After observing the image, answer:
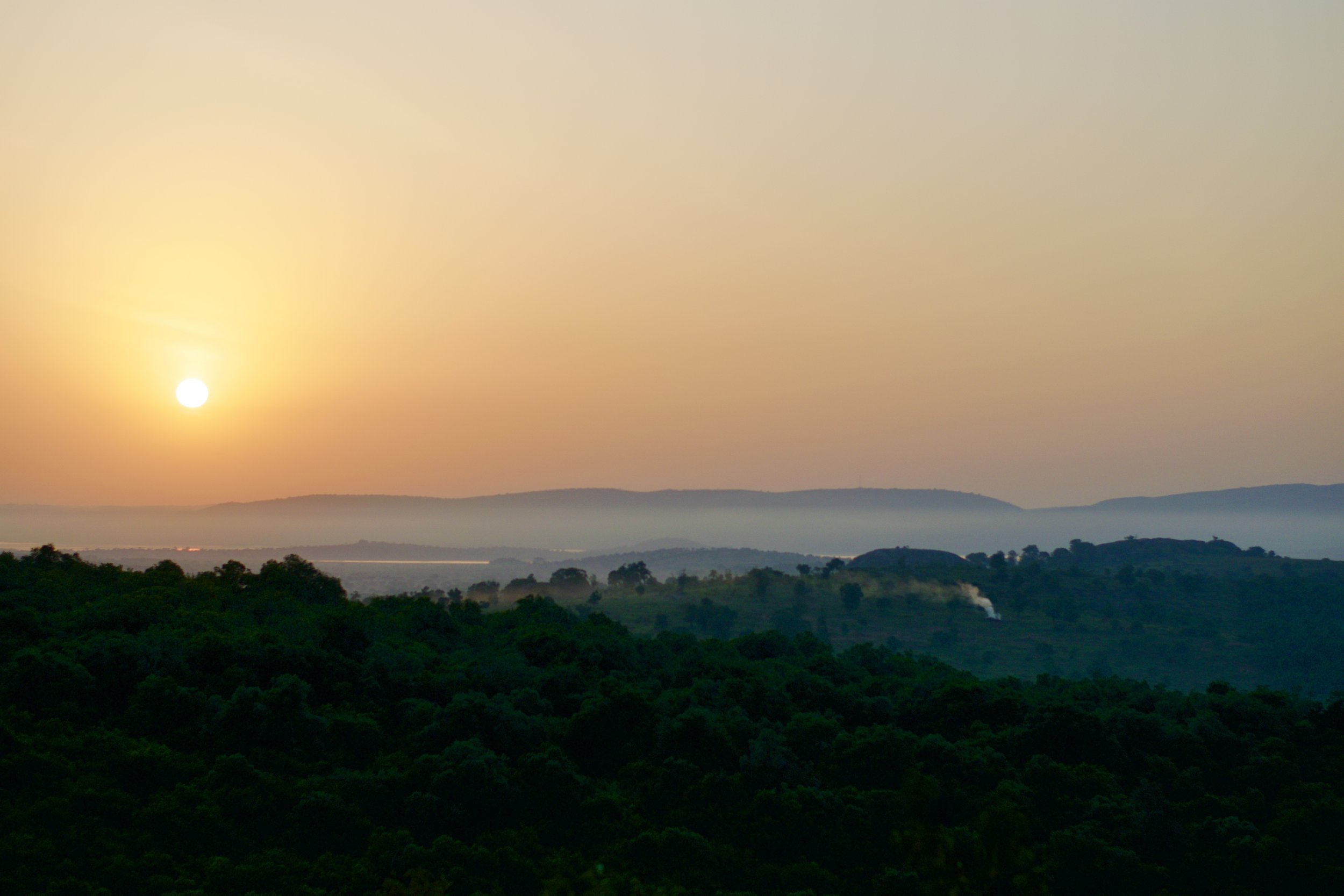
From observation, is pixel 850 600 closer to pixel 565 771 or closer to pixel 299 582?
pixel 299 582

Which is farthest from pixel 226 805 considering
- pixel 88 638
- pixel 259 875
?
pixel 88 638

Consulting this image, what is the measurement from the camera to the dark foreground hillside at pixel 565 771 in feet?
100

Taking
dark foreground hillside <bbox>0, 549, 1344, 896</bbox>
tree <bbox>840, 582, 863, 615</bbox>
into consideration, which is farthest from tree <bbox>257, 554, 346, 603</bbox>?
tree <bbox>840, 582, 863, 615</bbox>

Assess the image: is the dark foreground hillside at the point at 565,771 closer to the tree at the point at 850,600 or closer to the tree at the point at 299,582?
the tree at the point at 299,582

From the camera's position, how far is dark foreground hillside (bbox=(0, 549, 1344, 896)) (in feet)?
100

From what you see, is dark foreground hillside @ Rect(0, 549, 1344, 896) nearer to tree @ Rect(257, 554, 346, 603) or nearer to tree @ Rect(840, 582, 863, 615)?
tree @ Rect(257, 554, 346, 603)

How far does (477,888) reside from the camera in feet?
96.1

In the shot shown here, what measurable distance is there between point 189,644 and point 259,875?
61.1ft

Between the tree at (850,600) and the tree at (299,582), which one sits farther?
the tree at (850,600)

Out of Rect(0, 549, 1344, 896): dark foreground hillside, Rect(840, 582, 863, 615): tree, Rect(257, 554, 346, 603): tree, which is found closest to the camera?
Rect(0, 549, 1344, 896): dark foreground hillside

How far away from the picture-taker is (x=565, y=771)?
36.7 meters

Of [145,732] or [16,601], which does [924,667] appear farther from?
[16,601]

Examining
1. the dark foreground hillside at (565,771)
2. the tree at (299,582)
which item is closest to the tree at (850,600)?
the tree at (299,582)

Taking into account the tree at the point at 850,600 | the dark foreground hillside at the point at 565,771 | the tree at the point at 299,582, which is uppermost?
the tree at the point at 299,582
